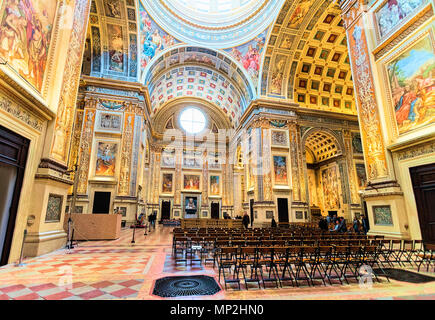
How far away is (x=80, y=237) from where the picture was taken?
932cm

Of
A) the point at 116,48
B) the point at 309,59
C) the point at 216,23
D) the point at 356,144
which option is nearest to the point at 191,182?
the point at 116,48

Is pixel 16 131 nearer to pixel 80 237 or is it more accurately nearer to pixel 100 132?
pixel 80 237

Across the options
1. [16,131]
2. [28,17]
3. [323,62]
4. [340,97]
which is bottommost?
Answer: [16,131]

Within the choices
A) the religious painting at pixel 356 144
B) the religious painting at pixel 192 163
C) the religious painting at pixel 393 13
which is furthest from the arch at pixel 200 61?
the religious painting at pixel 393 13

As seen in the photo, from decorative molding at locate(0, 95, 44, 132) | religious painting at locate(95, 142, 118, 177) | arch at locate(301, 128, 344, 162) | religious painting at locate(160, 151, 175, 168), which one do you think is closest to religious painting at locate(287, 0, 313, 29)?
arch at locate(301, 128, 344, 162)

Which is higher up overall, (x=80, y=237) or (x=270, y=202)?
(x=270, y=202)

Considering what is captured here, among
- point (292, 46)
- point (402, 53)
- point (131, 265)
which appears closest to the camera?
point (131, 265)

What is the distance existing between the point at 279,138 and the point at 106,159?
14.1 meters

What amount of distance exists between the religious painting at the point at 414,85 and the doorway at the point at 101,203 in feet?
53.4

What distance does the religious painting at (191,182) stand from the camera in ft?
93.3

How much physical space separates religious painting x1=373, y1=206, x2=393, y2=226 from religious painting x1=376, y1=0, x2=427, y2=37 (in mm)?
6725

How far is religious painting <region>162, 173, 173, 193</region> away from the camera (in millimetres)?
→ 27627

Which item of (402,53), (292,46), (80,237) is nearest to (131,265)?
(80,237)

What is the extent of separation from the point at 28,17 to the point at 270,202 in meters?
16.7
